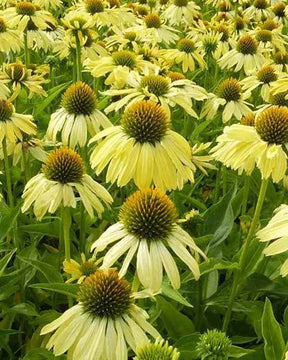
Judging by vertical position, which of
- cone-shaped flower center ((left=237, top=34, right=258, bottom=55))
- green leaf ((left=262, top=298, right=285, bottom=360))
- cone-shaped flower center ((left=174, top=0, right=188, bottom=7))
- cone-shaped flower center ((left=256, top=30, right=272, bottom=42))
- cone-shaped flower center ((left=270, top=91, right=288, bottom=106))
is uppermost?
green leaf ((left=262, top=298, right=285, bottom=360))

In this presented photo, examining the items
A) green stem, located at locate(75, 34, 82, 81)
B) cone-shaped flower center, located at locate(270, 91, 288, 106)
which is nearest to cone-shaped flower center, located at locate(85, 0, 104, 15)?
green stem, located at locate(75, 34, 82, 81)

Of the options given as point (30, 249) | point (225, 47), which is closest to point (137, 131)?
point (30, 249)

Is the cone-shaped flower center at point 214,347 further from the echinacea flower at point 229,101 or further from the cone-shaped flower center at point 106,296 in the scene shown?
the echinacea flower at point 229,101

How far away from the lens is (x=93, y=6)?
2973mm

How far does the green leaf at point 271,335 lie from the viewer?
1.28 m

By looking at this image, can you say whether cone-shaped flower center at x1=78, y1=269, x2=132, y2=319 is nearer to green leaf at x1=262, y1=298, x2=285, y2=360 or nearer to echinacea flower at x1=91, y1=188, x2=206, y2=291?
echinacea flower at x1=91, y1=188, x2=206, y2=291

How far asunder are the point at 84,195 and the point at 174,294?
12.8 inches

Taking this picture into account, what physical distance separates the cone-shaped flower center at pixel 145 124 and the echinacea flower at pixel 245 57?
1.59 meters

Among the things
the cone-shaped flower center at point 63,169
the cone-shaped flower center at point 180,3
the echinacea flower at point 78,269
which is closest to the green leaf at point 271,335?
the echinacea flower at point 78,269

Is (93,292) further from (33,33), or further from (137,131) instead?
(33,33)

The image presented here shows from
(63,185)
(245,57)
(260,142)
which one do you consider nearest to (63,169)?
(63,185)

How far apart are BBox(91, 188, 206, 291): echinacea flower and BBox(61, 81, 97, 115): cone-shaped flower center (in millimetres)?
628

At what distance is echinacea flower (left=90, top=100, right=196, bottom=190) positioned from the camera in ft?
4.33

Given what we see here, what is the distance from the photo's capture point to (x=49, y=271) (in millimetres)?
1565
